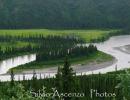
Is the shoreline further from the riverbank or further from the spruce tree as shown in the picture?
the spruce tree

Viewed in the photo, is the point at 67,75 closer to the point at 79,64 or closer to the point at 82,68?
the point at 82,68

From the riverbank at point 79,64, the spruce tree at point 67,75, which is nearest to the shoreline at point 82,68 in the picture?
the riverbank at point 79,64

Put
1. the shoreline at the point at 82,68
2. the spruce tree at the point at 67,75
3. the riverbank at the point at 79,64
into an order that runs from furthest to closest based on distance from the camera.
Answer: the riverbank at the point at 79,64 → the shoreline at the point at 82,68 → the spruce tree at the point at 67,75

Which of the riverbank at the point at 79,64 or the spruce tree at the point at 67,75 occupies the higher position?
the spruce tree at the point at 67,75

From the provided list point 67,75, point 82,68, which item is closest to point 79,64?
point 82,68

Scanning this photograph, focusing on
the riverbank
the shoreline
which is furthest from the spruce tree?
the riverbank

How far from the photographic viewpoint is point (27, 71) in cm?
15375

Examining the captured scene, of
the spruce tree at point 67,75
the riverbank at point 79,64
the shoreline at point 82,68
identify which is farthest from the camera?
the riverbank at point 79,64

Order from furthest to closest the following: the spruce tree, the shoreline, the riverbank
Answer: the riverbank < the shoreline < the spruce tree

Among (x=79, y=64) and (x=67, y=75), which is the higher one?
(x=67, y=75)

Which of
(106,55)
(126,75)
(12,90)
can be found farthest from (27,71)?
(126,75)

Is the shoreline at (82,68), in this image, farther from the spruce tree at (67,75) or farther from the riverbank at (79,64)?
the spruce tree at (67,75)

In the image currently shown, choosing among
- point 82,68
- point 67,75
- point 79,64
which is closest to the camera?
point 67,75

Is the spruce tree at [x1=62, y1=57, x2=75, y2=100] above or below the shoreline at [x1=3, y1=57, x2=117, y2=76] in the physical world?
above
